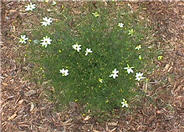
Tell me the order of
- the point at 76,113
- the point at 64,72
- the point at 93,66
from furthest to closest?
1. the point at 76,113
2. the point at 93,66
3. the point at 64,72

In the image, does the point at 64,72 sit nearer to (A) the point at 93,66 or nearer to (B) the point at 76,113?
(A) the point at 93,66

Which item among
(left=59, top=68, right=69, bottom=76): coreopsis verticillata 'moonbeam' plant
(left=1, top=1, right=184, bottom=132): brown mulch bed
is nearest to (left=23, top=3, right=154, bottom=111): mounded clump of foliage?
(left=59, top=68, right=69, bottom=76): coreopsis verticillata 'moonbeam' plant

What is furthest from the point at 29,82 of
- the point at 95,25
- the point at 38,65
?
the point at 95,25

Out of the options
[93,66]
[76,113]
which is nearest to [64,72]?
[93,66]

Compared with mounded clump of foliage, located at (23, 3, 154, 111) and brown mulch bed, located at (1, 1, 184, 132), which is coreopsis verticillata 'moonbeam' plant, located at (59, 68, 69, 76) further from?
brown mulch bed, located at (1, 1, 184, 132)

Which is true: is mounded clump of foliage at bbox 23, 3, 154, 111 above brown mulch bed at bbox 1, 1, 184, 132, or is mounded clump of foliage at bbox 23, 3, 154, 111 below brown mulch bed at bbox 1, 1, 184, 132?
above

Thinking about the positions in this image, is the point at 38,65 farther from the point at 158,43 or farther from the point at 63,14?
the point at 158,43

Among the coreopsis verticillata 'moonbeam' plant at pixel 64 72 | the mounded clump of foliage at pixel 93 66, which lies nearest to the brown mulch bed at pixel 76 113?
the mounded clump of foliage at pixel 93 66
